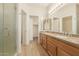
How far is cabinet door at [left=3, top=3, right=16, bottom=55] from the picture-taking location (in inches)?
86.0

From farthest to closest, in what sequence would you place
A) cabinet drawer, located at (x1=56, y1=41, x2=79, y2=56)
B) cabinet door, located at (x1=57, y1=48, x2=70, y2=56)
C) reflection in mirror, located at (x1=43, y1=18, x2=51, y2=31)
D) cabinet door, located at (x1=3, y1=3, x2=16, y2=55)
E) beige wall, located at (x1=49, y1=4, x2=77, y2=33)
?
reflection in mirror, located at (x1=43, y1=18, x2=51, y2=31) < beige wall, located at (x1=49, y1=4, x2=77, y2=33) < cabinet door, located at (x1=3, y1=3, x2=16, y2=55) < cabinet door, located at (x1=57, y1=48, x2=70, y2=56) < cabinet drawer, located at (x1=56, y1=41, x2=79, y2=56)

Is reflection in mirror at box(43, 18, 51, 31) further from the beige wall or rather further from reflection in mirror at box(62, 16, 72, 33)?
reflection in mirror at box(62, 16, 72, 33)

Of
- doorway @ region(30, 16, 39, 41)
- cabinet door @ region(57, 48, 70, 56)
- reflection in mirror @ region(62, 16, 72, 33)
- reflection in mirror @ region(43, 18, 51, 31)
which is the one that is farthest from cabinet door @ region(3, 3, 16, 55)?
reflection in mirror @ region(62, 16, 72, 33)

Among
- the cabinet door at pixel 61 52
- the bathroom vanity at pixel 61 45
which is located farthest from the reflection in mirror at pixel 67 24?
the cabinet door at pixel 61 52

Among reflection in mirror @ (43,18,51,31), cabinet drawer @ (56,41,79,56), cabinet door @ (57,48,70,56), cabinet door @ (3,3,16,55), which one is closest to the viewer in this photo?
cabinet drawer @ (56,41,79,56)

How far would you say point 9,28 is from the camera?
2229 millimetres

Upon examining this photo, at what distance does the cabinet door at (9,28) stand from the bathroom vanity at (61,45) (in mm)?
747

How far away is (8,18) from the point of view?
7.49ft

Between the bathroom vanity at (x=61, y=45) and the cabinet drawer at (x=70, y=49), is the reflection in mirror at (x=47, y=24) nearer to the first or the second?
the bathroom vanity at (x=61, y=45)

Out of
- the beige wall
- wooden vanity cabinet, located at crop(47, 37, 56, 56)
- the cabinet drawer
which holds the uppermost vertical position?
the beige wall

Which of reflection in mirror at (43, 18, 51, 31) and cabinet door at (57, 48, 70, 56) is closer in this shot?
cabinet door at (57, 48, 70, 56)

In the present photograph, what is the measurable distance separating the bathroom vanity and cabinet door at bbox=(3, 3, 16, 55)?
2.45ft

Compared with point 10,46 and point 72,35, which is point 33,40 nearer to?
point 10,46

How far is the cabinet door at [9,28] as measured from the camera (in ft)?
7.16
